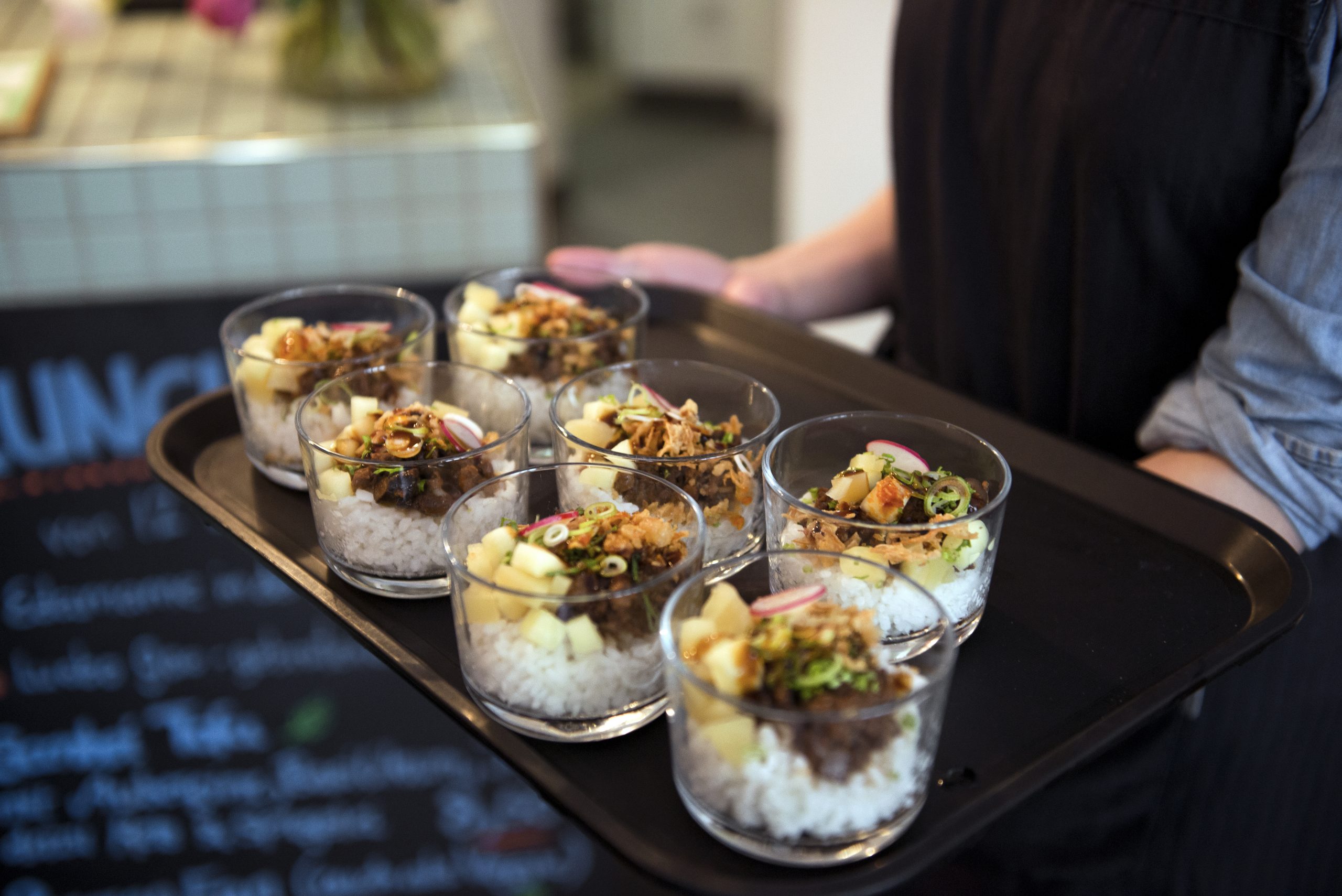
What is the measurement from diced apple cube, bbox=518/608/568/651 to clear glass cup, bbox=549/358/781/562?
0.51 ft

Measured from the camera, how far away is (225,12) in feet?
6.45

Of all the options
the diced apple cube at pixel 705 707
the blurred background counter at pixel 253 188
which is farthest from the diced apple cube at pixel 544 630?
the blurred background counter at pixel 253 188

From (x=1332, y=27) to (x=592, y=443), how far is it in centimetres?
71

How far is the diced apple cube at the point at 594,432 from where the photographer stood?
3.30 feet

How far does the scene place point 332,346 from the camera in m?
1.14

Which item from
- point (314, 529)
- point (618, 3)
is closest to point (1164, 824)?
point (314, 529)

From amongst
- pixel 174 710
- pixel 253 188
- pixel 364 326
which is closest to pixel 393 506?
pixel 364 326

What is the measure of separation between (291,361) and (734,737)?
0.66 meters

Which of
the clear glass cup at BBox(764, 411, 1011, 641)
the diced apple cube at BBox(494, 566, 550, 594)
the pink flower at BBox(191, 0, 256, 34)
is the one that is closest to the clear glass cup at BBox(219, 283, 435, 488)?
the diced apple cube at BBox(494, 566, 550, 594)

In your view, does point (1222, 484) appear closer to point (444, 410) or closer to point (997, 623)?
point (997, 623)

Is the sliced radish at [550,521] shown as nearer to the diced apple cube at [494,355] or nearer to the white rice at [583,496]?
the white rice at [583,496]

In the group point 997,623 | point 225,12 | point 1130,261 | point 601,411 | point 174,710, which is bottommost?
point 174,710

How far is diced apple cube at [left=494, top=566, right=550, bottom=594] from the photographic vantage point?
771mm

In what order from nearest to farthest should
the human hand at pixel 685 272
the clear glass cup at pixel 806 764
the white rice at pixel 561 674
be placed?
1. the clear glass cup at pixel 806 764
2. the white rice at pixel 561 674
3. the human hand at pixel 685 272
